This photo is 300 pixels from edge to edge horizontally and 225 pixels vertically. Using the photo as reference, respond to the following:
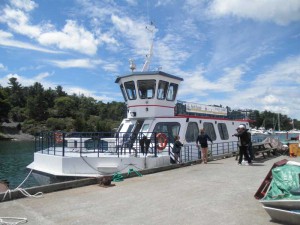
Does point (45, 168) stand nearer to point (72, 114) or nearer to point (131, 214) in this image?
point (131, 214)

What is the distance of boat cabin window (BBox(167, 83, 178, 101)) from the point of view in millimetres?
18141

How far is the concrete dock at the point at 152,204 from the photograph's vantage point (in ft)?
19.2

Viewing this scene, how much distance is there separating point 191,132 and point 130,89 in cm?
422

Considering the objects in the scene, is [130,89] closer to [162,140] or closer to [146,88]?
[146,88]

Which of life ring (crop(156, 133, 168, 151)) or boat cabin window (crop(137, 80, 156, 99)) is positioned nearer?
life ring (crop(156, 133, 168, 151))

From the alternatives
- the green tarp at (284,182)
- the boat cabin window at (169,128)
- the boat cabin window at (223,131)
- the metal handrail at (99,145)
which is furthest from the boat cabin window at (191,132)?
the green tarp at (284,182)

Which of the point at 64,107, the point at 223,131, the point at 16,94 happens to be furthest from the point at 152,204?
the point at 16,94

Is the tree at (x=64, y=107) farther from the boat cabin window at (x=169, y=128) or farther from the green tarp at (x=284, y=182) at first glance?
the green tarp at (x=284, y=182)

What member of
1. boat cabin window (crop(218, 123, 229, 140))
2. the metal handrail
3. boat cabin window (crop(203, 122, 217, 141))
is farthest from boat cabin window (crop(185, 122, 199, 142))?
boat cabin window (crop(218, 123, 229, 140))

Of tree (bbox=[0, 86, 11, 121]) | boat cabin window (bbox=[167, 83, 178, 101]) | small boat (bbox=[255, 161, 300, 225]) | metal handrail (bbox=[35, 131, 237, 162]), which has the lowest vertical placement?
small boat (bbox=[255, 161, 300, 225])

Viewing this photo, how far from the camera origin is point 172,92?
18.4m

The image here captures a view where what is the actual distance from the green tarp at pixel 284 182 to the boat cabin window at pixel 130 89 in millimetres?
12419

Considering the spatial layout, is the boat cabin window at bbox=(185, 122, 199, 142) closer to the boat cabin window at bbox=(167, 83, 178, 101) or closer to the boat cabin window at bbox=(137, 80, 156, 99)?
the boat cabin window at bbox=(167, 83, 178, 101)

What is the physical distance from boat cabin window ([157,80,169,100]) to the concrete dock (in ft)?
26.2
